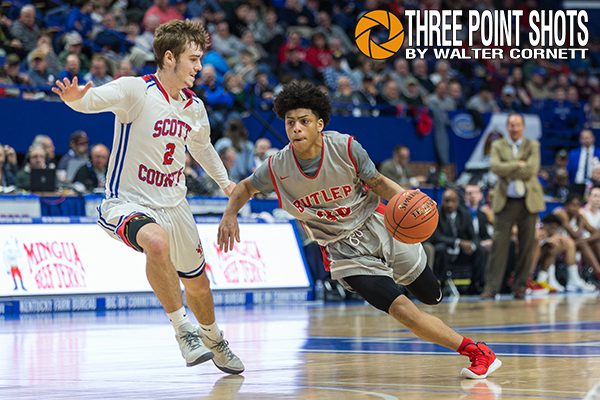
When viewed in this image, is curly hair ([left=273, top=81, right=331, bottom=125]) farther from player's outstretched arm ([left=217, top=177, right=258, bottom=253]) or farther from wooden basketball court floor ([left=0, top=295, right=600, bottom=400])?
wooden basketball court floor ([left=0, top=295, right=600, bottom=400])

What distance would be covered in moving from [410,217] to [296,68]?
1345cm

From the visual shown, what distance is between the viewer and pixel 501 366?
6.05 metres

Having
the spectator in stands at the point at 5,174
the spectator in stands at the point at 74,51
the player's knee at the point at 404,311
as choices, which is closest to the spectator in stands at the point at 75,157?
the spectator in stands at the point at 5,174

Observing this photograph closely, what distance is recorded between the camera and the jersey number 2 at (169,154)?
6145 millimetres

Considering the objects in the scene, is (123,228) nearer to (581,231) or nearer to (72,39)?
(72,39)

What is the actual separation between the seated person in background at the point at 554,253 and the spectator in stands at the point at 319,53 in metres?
5.37

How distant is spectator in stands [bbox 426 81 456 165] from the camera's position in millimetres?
19812

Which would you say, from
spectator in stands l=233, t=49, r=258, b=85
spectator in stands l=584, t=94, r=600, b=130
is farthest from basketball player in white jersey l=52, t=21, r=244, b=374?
spectator in stands l=584, t=94, r=600, b=130

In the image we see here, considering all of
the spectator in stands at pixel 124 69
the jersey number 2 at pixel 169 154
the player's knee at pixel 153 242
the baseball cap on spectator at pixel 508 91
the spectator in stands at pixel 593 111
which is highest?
the spectator in stands at pixel 124 69

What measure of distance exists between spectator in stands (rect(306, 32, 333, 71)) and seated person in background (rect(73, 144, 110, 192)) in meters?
7.13

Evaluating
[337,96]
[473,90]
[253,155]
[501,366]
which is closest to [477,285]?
[253,155]

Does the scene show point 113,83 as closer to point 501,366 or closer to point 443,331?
point 443,331

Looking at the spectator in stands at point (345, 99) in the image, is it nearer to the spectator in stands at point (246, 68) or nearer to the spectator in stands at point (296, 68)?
the spectator in stands at point (296, 68)

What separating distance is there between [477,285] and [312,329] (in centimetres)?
679
